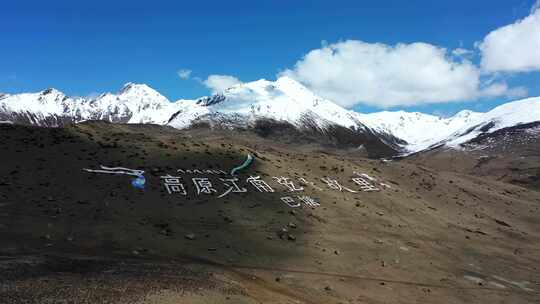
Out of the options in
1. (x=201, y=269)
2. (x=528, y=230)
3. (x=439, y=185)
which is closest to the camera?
(x=201, y=269)

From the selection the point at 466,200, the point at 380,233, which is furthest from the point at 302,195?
the point at 466,200

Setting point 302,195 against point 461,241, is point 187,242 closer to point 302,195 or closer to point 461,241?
point 302,195

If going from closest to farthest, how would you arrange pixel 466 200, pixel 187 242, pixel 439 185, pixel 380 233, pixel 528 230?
pixel 187 242 < pixel 380 233 < pixel 528 230 < pixel 466 200 < pixel 439 185

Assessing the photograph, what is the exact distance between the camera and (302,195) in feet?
116

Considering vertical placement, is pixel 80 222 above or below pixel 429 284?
above

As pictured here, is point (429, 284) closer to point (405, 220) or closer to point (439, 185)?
point (405, 220)

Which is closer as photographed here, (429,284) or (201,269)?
(201,269)

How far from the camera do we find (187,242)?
23641mm

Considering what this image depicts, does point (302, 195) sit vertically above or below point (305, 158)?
below

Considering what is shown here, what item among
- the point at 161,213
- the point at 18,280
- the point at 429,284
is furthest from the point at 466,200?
the point at 18,280

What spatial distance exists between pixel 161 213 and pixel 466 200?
31.9 metres

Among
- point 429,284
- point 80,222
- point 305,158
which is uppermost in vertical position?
point 305,158

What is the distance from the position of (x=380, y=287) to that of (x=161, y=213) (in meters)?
13.1

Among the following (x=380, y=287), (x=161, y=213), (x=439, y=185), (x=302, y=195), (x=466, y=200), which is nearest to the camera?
(x=380, y=287)
